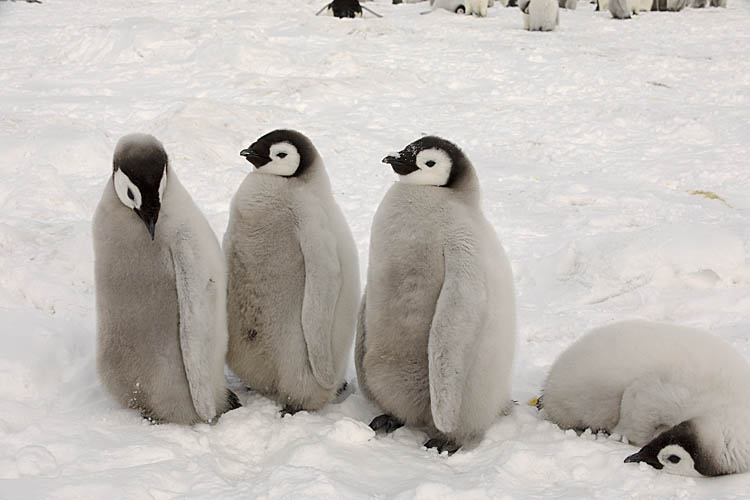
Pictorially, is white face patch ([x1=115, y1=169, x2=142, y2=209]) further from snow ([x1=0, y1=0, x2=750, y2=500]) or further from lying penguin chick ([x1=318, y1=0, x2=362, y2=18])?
lying penguin chick ([x1=318, y1=0, x2=362, y2=18])

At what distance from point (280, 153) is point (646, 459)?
165 cm

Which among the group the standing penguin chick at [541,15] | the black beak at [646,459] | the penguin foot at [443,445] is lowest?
the penguin foot at [443,445]

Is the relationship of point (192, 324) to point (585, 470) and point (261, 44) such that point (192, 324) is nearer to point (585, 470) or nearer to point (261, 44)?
point (585, 470)

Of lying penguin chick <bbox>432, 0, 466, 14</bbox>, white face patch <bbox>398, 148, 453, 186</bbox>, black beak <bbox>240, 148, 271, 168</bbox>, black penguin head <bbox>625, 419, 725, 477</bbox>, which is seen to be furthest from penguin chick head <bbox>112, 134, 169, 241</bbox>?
lying penguin chick <bbox>432, 0, 466, 14</bbox>

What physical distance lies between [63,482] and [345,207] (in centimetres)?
314

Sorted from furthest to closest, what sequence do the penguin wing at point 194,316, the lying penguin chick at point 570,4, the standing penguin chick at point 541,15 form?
the lying penguin chick at point 570,4 → the standing penguin chick at point 541,15 → the penguin wing at point 194,316

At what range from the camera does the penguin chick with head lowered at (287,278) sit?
268 centimetres

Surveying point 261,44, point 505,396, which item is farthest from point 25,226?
point 261,44

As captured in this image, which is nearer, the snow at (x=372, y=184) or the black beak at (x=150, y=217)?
the snow at (x=372, y=184)

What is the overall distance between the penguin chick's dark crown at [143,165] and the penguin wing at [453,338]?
1.01 metres

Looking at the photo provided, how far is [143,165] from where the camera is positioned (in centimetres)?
237

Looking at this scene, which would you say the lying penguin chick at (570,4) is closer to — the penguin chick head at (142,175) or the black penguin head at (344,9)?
the black penguin head at (344,9)

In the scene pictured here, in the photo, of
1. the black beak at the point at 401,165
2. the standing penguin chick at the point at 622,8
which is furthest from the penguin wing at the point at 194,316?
the standing penguin chick at the point at 622,8

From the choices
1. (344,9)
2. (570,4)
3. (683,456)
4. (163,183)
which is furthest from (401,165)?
(570,4)
